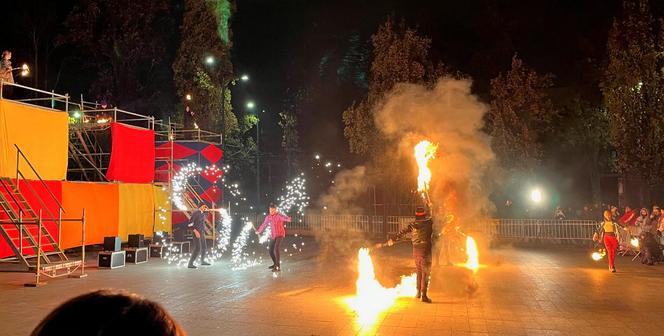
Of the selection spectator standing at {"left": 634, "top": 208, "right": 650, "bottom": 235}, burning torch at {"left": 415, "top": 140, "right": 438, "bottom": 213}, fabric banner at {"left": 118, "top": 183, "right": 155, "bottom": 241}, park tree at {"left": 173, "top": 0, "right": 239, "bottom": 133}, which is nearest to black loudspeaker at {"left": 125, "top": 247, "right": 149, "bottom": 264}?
fabric banner at {"left": 118, "top": 183, "right": 155, "bottom": 241}

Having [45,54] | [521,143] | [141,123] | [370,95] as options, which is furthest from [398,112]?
[45,54]

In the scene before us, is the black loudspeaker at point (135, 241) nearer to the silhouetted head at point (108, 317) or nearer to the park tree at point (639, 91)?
the silhouetted head at point (108, 317)

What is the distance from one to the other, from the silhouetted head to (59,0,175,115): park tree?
99.2 ft

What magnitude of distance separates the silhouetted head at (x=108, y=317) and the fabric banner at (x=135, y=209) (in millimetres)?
18688

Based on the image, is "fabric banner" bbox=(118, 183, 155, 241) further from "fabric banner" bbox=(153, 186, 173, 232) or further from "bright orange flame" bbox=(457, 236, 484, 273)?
"bright orange flame" bbox=(457, 236, 484, 273)

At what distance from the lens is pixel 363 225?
81.9 ft

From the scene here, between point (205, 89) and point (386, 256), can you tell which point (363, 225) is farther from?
point (205, 89)

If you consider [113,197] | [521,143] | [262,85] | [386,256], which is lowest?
[386,256]

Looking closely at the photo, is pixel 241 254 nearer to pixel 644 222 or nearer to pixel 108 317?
pixel 644 222

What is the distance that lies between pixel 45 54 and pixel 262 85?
14.5m

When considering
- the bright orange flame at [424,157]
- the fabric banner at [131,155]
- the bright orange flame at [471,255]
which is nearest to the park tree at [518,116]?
the bright orange flame at [424,157]

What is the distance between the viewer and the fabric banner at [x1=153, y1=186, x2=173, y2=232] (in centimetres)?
2030

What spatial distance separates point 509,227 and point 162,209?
1460cm

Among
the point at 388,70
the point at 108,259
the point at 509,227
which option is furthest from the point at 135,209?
the point at 509,227
